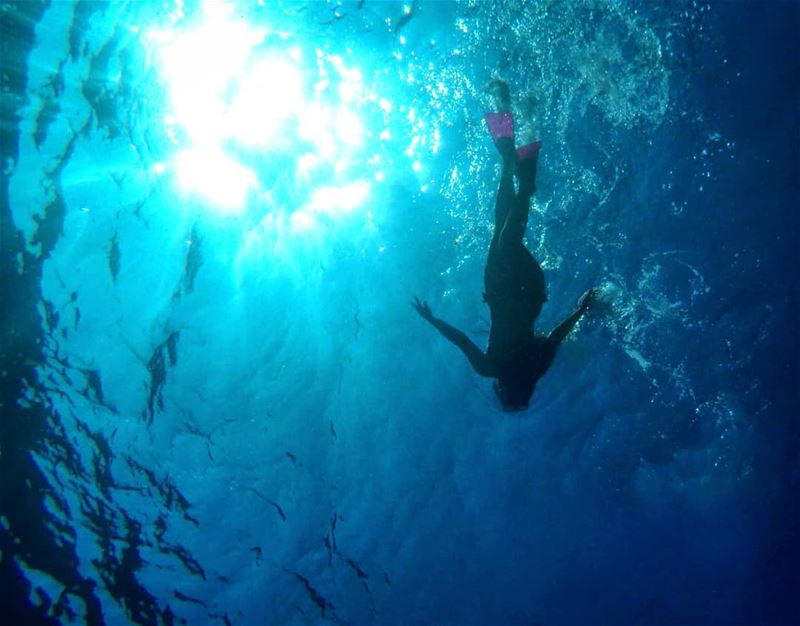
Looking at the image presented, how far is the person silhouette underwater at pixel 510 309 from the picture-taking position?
649 centimetres

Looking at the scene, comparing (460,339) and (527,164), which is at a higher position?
(527,164)

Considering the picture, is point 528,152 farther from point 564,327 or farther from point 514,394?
point 514,394

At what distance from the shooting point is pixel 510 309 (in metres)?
6.74

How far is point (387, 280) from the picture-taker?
10.5 metres

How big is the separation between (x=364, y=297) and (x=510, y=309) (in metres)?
4.46

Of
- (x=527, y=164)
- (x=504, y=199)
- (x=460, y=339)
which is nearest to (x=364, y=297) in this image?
(x=460, y=339)

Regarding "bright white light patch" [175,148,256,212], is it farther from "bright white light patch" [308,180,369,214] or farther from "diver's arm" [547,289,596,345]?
"diver's arm" [547,289,596,345]

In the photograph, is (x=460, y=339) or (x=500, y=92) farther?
(x=500, y=92)

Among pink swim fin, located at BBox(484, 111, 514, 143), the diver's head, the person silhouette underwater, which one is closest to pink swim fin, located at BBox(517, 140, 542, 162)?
the person silhouette underwater

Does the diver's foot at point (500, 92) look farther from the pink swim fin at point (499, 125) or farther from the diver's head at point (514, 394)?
the diver's head at point (514, 394)

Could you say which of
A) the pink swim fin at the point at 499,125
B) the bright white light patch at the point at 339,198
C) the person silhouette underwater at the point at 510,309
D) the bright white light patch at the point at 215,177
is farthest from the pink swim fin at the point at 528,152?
the bright white light patch at the point at 215,177

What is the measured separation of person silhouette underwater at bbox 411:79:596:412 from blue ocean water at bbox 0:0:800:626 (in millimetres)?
2479

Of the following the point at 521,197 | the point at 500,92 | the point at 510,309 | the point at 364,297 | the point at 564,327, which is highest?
the point at 500,92

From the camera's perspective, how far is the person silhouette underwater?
21.3ft
